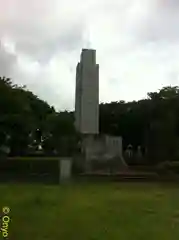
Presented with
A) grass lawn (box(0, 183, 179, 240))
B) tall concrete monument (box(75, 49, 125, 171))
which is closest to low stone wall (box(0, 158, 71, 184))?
tall concrete monument (box(75, 49, 125, 171))

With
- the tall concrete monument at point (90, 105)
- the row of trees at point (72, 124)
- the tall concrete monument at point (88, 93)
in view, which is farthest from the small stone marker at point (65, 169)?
the tall concrete monument at point (88, 93)

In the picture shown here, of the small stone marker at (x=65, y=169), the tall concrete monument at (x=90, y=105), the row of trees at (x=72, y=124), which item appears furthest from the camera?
the tall concrete monument at (x=90, y=105)

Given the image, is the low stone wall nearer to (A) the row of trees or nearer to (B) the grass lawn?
(A) the row of trees

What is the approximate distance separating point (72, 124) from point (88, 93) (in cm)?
435

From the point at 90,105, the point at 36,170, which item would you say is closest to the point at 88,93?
the point at 90,105

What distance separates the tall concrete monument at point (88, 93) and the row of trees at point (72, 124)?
1.46m

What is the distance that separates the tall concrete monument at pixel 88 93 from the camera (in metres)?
40.4

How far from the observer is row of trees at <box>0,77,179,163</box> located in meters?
34.7

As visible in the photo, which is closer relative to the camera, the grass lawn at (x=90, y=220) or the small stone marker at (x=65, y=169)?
the grass lawn at (x=90, y=220)

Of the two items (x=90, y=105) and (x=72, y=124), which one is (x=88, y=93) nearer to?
(x=90, y=105)

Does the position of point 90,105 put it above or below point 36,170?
above

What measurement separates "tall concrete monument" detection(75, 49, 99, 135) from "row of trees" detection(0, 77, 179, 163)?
1456 millimetres

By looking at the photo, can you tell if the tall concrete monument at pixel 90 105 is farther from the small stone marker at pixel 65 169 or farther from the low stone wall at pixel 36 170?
the small stone marker at pixel 65 169

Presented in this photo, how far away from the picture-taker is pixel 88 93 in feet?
133
